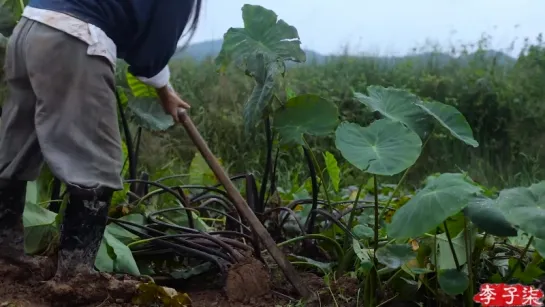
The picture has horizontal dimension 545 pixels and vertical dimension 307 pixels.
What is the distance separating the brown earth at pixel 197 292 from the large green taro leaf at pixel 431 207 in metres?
0.39

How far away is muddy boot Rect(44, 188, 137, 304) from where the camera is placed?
192 cm

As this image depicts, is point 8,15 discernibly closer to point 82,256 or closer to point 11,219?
point 11,219

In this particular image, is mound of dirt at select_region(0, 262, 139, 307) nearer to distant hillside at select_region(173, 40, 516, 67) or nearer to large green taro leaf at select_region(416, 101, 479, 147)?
large green taro leaf at select_region(416, 101, 479, 147)

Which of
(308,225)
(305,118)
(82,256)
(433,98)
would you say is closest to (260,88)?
(305,118)

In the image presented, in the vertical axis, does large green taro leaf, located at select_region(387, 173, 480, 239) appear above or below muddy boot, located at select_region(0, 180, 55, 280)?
above

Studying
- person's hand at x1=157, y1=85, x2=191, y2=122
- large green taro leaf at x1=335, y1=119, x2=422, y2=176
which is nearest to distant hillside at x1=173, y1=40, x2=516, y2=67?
person's hand at x1=157, y1=85, x2=191, y2=122

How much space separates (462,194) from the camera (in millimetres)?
1756

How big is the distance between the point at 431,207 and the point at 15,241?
Answer: 3.64 feet

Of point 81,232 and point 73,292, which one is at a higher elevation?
point 81,232

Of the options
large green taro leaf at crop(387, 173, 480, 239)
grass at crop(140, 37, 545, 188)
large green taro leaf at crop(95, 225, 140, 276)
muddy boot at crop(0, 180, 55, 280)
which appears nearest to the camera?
large green taro leaf at crop(387, 173, 480, 239)

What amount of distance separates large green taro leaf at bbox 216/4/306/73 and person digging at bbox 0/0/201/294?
34 centimetres

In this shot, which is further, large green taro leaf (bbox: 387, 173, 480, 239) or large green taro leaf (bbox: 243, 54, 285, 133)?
large green taro leaf (bbox: 243, 54, 285, 133)

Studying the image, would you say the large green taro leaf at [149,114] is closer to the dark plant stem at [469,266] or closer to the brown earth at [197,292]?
the brown earth at [197,292]

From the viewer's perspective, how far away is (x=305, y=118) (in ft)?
7.57
